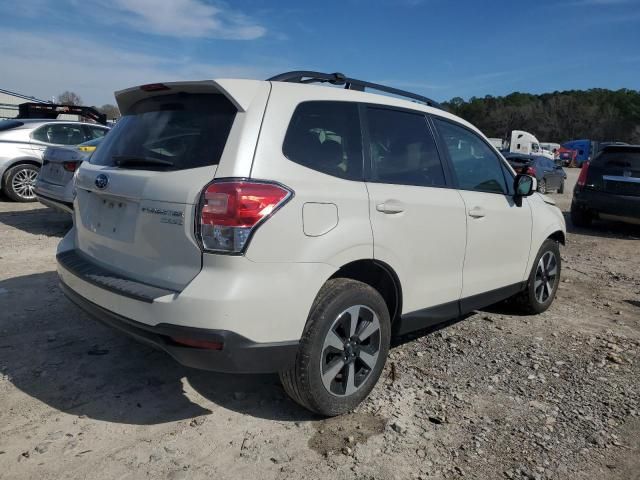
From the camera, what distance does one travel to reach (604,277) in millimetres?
6590

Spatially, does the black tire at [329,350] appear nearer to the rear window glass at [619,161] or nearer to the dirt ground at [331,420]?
the dirt ground at [331,420]

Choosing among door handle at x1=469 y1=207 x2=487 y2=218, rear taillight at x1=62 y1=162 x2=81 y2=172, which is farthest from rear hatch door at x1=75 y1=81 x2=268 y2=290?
rear taillight at x1=62 y1=162 x2=81 y2=172

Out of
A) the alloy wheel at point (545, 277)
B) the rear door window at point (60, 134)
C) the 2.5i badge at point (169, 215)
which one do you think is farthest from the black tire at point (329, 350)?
the rear door window at point (60, 134)

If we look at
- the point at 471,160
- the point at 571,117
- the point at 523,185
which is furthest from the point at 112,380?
the point at 571,117

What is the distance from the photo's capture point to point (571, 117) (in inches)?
3120

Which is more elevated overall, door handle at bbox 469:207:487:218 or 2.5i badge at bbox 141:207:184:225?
2.5i badge at bbox 141:207:184:225

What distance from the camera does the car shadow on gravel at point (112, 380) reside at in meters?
2.99

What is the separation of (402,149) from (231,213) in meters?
1.39

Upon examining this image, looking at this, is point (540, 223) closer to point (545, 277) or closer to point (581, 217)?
point (545, 277)

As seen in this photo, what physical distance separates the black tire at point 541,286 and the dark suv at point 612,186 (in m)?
5.01

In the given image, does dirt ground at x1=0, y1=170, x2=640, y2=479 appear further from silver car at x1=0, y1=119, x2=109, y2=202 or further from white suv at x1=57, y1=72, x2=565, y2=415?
silver car at x1=0, y1=119, x2=109, y2=202

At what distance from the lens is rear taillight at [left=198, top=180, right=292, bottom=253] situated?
2.38 metres

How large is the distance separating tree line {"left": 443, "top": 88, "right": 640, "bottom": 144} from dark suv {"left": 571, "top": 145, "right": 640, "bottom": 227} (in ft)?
216

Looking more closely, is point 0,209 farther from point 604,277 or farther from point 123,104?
point 604,277
